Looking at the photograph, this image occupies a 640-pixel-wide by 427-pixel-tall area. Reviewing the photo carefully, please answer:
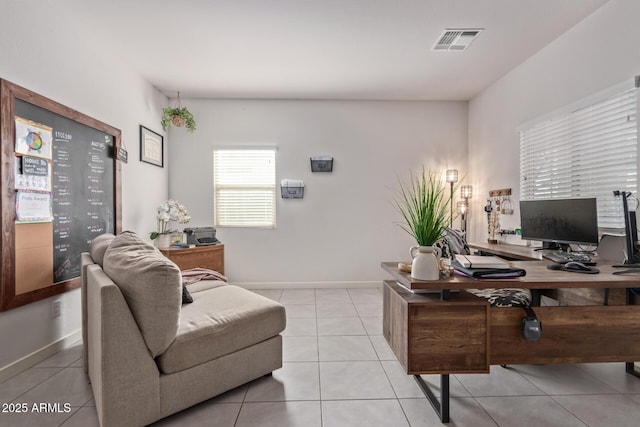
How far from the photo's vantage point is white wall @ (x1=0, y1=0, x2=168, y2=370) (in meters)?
2.00

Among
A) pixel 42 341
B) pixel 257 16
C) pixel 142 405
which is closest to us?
pixel 142 405

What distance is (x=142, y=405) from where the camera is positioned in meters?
1.49

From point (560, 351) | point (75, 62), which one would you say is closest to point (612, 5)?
point (560, 351)

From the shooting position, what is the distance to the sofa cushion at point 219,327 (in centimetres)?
162

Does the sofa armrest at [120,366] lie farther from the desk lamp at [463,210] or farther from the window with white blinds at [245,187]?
the desk lamp at [463,210]

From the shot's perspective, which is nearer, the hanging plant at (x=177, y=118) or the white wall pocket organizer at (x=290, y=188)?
the hanging plant at (x=177, y=118)

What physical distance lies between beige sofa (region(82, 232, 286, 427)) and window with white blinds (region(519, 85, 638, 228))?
9.05 feet

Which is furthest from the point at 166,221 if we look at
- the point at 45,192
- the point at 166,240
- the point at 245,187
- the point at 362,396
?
the point at 362,396

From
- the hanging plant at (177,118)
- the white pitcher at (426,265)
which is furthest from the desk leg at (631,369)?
the hanging plant at (177,118)

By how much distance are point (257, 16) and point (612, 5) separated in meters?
2.75

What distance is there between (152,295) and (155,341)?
237 mm

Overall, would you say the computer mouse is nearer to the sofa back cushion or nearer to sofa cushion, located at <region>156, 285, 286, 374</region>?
sofa cushion, located at <region>156, 285, 286, 374</region>

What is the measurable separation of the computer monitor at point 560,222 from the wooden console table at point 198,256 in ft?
11.1

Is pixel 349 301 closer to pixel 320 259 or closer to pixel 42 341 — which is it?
pixel 320 259
